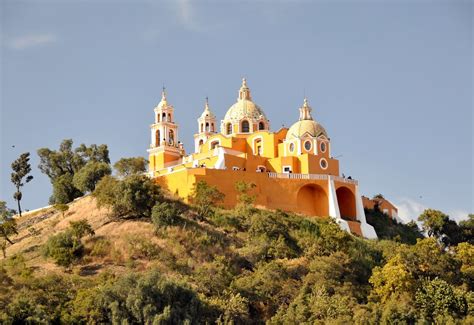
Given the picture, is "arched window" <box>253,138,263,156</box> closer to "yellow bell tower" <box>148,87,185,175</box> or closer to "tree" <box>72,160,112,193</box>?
"yellow bell tower" <box>148,87,185,175</box>

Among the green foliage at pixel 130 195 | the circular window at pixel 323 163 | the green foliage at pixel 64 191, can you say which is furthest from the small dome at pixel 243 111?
the green foliage at pixel 130 195

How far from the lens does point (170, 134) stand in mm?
56344

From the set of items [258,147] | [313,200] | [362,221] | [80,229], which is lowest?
[80,229]

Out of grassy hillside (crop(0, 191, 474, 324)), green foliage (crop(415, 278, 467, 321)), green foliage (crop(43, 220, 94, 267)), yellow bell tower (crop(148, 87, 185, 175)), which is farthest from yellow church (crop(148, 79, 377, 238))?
green foliage (crop(415, 278, 467, 321))

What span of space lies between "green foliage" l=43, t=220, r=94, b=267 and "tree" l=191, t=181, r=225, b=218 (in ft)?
18.3

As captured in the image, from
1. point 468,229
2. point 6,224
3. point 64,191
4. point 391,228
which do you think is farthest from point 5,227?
point 468,229

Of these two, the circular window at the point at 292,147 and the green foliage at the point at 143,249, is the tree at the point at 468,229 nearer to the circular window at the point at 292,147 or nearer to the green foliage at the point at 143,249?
the circular window at the point at 292,147

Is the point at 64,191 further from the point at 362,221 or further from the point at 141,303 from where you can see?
the point at 141,303

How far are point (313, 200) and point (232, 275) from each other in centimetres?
1094

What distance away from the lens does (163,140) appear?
183ft

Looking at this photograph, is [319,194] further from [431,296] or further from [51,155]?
[51,155]

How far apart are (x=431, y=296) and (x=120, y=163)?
1917cm

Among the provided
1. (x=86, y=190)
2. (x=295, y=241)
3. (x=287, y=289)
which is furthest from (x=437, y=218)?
(x=86, y=190)

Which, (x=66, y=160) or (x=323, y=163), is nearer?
(x=323, y=163)
